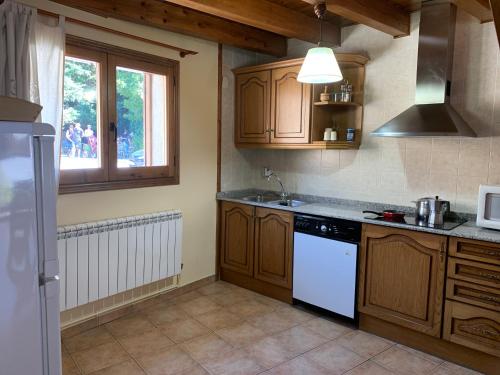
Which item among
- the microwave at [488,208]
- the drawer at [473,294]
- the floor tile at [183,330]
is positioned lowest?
the floor tile at [183,330]

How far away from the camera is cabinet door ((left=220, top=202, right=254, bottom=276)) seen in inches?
140

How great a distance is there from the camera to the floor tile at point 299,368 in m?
2.35

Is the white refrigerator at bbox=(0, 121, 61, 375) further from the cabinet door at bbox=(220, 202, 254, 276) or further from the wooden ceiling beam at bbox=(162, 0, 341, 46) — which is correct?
the cabinet door at bbox=(220, 202, 254, 276)

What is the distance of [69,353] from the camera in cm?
252

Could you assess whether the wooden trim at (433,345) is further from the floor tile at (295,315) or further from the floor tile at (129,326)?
the floor tile at (129,326)

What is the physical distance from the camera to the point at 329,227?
2.96 meters

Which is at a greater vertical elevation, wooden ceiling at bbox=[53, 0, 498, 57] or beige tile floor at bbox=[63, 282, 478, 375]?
wooden ceiling at bbox=[53, 0, 498, 57]

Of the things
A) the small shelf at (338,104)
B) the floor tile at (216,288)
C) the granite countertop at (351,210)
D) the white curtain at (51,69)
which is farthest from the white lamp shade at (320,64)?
the floor tile at (216,288)

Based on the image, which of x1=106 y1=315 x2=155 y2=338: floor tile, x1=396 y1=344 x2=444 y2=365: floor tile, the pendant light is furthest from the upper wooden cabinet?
x1=106 y1=315 x2=155 y2=338: floor tile

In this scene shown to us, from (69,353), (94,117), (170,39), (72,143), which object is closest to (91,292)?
(69,353)

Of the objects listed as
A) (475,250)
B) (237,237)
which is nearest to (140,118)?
(237,237)

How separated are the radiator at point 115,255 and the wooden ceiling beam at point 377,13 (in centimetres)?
206

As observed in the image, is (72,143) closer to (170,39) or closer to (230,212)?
(170,39)

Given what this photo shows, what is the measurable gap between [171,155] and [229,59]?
1.18 m
